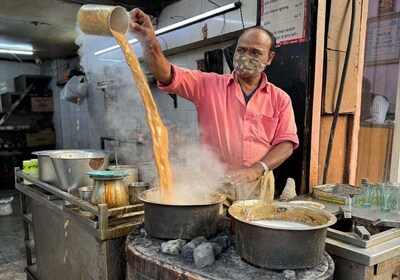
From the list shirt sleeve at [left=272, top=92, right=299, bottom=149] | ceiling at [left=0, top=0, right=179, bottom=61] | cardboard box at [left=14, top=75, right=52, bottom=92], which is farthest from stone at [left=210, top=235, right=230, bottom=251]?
cardboard box at [left=14, top=75, right=52, bottom=92]

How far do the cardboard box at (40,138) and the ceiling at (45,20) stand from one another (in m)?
2.36

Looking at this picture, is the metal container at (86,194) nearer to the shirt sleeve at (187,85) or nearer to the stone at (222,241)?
the shirt sleeve at (187,85)

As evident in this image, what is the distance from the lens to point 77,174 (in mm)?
2416

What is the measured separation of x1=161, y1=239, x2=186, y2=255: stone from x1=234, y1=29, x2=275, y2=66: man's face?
1.24 m

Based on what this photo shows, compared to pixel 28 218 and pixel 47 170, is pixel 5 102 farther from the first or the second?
pixel 47 170

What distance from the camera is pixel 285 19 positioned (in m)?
2.58

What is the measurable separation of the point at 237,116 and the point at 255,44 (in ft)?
1.53

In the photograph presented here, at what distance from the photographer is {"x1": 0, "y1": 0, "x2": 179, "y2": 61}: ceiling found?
14.6ft

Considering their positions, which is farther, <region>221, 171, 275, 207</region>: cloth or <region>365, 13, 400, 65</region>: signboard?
<region>365, 13, 400, 65</region>: signboard

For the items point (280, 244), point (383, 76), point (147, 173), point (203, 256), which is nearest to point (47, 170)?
point (147, 173)

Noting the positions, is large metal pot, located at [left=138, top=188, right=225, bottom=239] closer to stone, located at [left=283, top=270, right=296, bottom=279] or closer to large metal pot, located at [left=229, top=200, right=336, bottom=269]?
large metal pot, located at [left=229, top=200, right=336, bottom=269]

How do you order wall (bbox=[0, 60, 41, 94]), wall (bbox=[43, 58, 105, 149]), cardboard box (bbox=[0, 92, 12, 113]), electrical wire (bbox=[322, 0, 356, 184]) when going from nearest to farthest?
1. electrical wire (bbox=[322, 0, 356, 184])
2. wall (bbox=[43, 58, 105, 149])
3. cardboard box (bbox=[0, 92, 12, 113])
4. wall (bbox=[0, 60, 41, 94])

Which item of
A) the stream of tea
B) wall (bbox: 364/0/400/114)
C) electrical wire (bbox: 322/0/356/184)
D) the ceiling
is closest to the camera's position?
the stream of tea

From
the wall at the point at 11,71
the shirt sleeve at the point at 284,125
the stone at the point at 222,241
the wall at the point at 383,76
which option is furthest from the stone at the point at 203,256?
the wall at the point at 11,71
